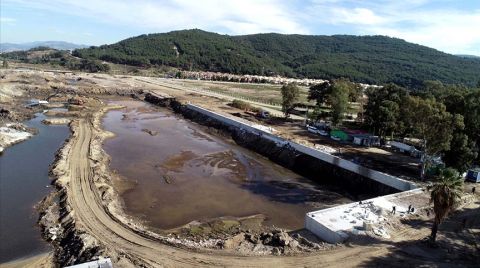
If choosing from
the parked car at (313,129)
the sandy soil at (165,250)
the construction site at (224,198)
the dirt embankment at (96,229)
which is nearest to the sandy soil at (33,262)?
the construction site at (224,198)

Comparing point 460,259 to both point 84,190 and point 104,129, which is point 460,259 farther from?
point 104,129

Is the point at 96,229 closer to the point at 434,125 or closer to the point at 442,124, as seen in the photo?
the point at 434,125

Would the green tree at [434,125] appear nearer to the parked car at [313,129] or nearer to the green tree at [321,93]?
the parked car at [313,129]

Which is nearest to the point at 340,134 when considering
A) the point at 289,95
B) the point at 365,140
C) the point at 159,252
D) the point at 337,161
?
the point at 365,140

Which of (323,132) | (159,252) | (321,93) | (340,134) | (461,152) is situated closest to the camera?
(159,252)

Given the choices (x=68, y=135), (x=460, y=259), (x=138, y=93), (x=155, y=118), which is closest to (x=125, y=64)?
(x=138, y=93)
